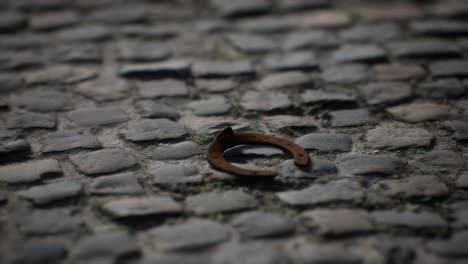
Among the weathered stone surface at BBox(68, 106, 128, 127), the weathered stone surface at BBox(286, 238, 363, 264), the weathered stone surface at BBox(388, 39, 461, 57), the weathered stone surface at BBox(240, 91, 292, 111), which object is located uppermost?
the weathered stone surface at BBox(388, 39, 461, 57)

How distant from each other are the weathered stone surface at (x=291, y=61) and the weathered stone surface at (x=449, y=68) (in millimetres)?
648

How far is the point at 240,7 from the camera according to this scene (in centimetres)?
484

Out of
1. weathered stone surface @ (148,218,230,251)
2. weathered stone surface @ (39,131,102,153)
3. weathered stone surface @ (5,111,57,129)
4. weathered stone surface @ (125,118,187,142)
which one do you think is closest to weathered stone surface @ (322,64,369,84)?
weathered stone surface @ (125,118,187,142)

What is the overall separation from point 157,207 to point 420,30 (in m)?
2.57

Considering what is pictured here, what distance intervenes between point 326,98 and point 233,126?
1.87 ft

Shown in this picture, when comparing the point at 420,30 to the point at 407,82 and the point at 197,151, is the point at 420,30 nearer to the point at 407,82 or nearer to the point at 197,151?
the point at 407,82

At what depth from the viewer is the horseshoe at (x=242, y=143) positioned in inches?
105

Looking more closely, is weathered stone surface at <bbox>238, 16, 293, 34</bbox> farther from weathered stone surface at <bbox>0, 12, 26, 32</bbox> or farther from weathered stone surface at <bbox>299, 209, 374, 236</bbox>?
weathered stone surface at <bbox>299, 209, 374, 236</bbox>

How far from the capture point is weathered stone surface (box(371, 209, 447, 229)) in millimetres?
2349

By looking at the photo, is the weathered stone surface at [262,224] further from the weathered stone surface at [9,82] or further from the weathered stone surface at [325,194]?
the weathered stone surface at [9,82]

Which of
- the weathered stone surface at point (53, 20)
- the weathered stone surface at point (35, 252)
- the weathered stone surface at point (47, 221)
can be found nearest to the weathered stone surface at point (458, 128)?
the weathered stone surface at point (47, 221)

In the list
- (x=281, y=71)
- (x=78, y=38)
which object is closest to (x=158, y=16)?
(x=78, y=38)

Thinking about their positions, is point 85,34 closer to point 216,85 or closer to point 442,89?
point 216,85

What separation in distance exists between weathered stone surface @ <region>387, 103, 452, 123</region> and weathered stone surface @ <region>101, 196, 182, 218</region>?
52.3 inches
